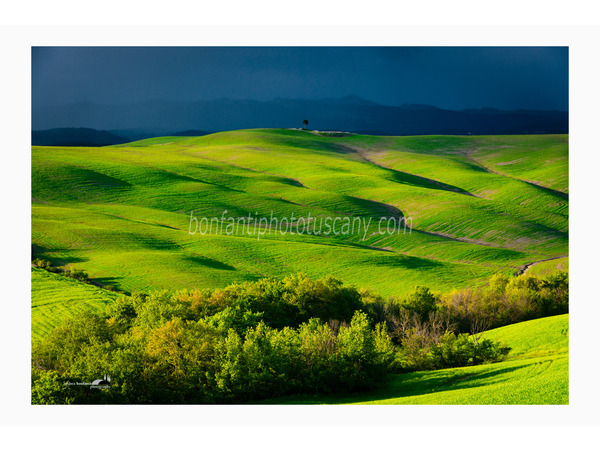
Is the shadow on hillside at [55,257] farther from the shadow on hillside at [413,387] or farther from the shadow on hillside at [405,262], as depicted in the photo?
the shadow on hillside at [413,387]

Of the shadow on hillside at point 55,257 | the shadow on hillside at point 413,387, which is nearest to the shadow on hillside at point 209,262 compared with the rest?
the shadow on hillside at point 55,257

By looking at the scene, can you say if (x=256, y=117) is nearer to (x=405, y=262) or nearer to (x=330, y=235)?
(x=330, y=235)

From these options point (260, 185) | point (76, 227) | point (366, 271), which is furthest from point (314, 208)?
point (76, 227)

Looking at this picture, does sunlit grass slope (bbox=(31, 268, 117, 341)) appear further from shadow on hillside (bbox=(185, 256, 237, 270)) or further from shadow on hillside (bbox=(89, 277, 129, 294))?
shadow on hillside (bbox=(185, 256, 237, 270))

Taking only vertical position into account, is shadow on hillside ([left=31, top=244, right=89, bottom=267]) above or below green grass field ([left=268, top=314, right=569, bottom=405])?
above

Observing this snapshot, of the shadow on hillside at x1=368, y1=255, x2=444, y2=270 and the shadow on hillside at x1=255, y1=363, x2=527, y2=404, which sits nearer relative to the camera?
the shadow on hillside at x1=255, y1=363, x2=527, y2=404

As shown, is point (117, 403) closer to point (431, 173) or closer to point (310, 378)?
point (310, 378)

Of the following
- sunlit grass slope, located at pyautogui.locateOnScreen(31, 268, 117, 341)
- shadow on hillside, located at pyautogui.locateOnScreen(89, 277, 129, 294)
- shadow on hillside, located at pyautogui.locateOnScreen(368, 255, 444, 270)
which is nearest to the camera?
sunlit grass slope, located at pyautogui.locateOnScreen(31, 268, 117, 341)

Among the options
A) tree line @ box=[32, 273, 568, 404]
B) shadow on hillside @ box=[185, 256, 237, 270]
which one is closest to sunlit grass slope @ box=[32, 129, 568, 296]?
shadow on hillside @ box=[185, 256, 237, 270]
